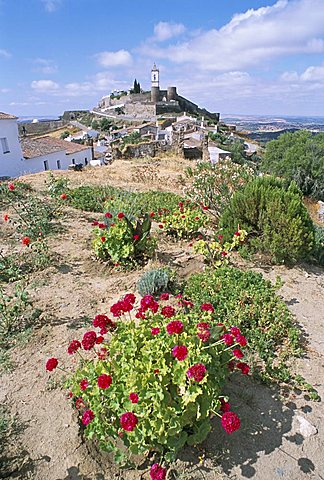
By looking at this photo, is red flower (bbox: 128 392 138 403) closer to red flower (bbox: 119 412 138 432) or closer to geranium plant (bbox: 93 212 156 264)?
red flower (bbox: 119 412 138 432)

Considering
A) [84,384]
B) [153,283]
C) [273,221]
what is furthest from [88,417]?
[273,221]

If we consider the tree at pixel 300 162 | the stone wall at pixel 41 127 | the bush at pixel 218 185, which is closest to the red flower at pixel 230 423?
the bush at pixel 218 185

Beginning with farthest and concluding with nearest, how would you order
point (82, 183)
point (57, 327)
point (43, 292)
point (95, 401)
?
1. point (82, 183)
2. point (43, 292)
3. point (57, 327)
4. point (95, 401)

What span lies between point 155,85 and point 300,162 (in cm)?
5871

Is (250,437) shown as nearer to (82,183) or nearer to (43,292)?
(43,292)

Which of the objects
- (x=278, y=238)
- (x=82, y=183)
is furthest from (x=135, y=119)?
(x=278, y=238)

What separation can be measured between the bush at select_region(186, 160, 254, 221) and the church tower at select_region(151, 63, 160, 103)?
6307 cm

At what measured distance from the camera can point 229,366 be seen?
7.54 ft

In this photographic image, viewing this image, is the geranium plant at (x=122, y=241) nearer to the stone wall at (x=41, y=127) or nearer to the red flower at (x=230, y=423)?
the red flower at (x=230, y=423)

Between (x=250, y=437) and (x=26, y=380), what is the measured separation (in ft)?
6.02

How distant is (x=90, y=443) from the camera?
7.36ft

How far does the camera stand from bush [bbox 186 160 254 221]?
6797 mm

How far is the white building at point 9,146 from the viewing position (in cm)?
1716

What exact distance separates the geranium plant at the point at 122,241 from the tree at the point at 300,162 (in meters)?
15.2
